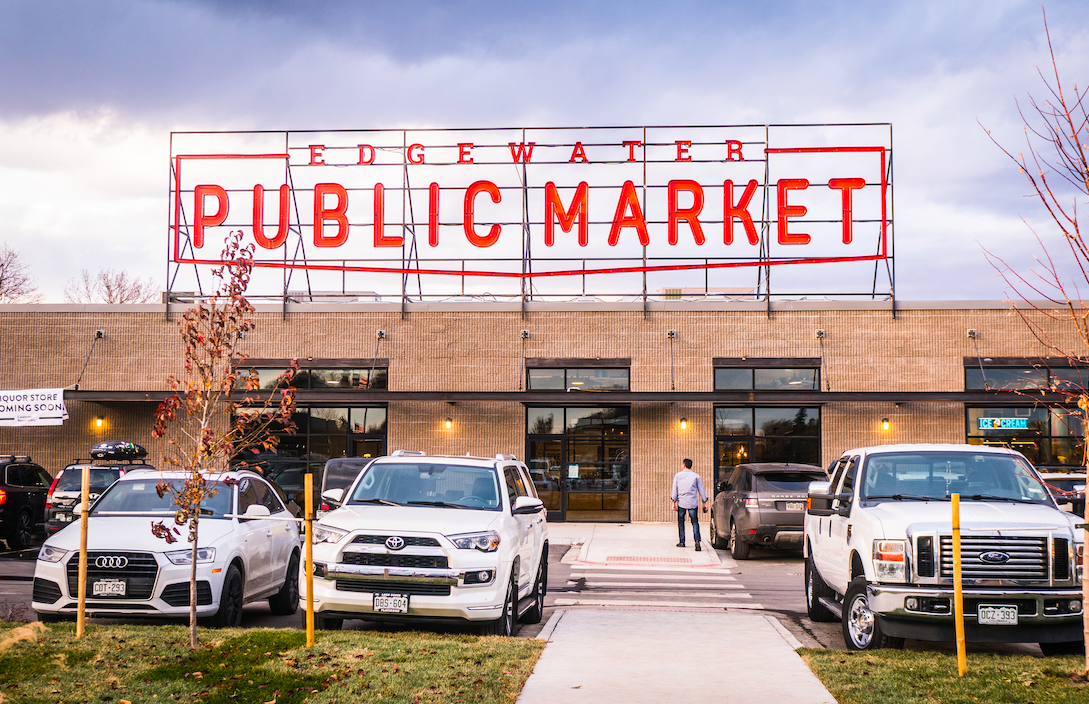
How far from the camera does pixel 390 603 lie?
8.85 meters

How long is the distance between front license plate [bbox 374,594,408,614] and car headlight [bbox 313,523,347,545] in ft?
2.26

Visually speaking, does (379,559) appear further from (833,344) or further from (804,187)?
(804,187)

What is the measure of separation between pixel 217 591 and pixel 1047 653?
7.55 meters

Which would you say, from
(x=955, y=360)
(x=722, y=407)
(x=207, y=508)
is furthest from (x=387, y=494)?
(x=955, y=360)

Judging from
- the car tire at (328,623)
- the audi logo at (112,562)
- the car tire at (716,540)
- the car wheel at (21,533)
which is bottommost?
the car tire at (716,540)

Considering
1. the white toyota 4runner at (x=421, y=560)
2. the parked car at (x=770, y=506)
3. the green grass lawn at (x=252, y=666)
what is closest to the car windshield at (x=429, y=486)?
the white toyota 4runner at (x=421, y=560)

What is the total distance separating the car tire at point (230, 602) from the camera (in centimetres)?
979

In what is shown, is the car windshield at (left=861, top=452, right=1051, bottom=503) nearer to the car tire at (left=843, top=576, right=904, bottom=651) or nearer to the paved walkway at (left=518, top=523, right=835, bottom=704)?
the car tire at (left=843, top=576, right=904, bottom=651)

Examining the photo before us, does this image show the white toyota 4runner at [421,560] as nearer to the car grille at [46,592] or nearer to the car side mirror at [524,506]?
the car side mirror at [524,506]

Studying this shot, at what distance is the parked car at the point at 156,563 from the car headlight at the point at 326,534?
40.3 inches

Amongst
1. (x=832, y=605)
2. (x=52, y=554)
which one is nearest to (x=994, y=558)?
(x=832, y=605)

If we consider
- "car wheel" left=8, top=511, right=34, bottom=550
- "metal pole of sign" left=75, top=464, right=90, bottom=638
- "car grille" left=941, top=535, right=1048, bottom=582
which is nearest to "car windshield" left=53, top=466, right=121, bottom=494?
"car wheel" left=8, top=511, right=34, bottom=550

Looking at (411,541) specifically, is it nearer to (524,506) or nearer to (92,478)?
(524,506)

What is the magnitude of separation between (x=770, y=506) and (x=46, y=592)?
11963 millimetres
